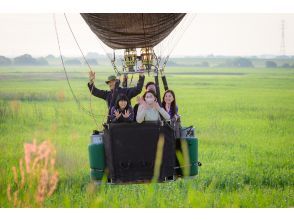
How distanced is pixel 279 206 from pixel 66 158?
2.27 m

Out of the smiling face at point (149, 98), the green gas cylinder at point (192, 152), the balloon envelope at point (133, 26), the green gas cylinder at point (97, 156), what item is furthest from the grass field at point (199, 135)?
the balloon envelope at point (133, 26)

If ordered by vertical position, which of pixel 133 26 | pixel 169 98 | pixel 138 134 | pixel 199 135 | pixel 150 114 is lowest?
pixel 199 135

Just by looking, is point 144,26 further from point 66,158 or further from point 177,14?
point 66,158

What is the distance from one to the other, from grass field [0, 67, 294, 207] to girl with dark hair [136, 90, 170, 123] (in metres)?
1.08

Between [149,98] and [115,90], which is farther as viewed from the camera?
[115,90]

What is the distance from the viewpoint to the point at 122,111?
609cm

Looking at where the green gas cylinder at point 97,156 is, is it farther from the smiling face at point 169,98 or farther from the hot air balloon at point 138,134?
the smiling face at point 169,98

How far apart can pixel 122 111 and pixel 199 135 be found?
141 inches

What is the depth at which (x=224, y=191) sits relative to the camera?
7.44 m

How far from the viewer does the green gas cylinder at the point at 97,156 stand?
6148mm

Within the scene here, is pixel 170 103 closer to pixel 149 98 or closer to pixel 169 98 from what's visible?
pixel 169 98

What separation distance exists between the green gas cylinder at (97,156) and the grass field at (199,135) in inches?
30.8

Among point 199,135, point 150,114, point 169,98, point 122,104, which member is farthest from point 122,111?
point 199,135

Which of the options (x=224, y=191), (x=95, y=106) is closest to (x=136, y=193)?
(x=224, y=191)
